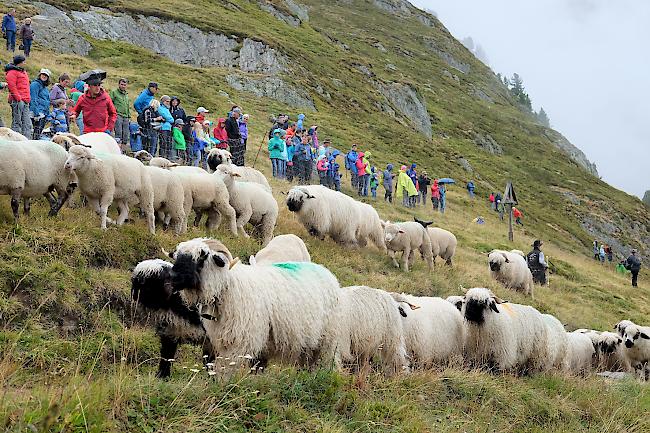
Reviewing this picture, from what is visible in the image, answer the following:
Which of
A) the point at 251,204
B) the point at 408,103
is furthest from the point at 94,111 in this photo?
the point at 408,103

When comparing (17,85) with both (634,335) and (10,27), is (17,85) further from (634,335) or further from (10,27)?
(10,27)

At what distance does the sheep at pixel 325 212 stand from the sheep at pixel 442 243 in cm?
395

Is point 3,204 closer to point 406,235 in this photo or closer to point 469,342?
point 469,342

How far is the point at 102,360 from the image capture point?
6.55m

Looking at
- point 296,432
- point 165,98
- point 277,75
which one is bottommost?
point 296,432

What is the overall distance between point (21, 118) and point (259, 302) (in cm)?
1042

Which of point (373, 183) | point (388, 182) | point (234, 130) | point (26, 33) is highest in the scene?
point (26, 33)

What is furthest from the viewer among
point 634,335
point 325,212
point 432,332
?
point 325,212

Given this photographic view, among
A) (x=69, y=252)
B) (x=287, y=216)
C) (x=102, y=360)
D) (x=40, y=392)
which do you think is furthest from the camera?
(x=287, y=216)

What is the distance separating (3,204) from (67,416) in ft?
22.4

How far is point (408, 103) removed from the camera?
71.9m

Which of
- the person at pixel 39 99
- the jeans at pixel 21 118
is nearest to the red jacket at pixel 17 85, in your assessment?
the jeans at pixel 21 118

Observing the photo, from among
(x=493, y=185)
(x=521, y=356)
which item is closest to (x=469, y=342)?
(x=521, y=356)

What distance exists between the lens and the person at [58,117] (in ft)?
49.6
